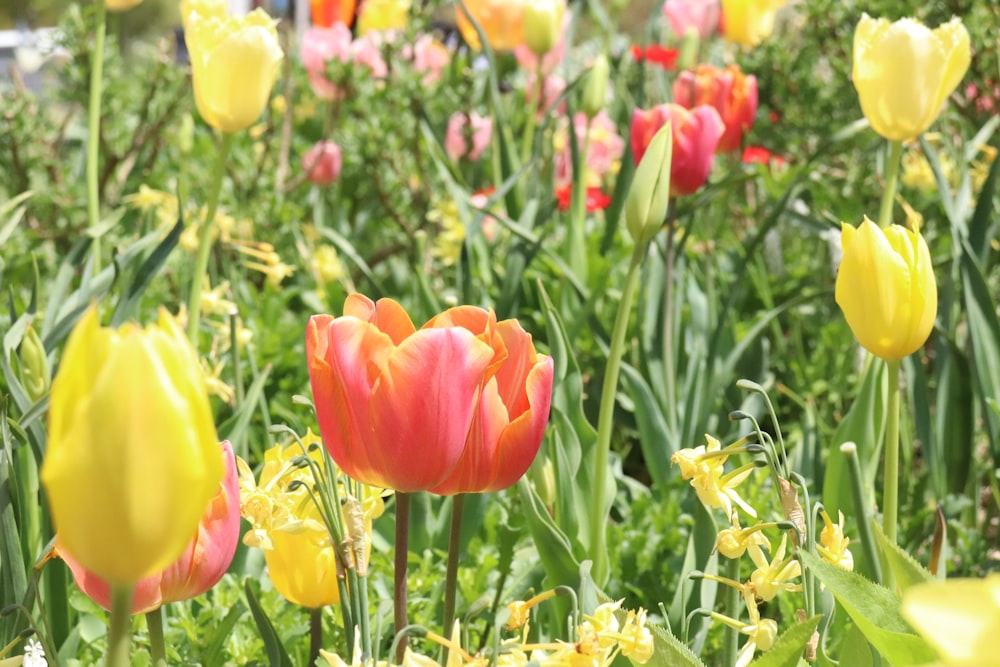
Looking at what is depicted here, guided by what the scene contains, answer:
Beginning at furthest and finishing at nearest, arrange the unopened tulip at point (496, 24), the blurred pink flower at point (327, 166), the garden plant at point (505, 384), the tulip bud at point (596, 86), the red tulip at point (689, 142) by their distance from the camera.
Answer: the blurred pink flower at point (327, 166) < the unopened tulip at point (496, 24) < the tulip bud at point (596, 86) < the red tulip at point (689, 142) < the garden plant at point (505, 384)

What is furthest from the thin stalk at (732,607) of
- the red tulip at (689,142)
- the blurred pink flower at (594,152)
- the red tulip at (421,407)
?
the blurred pink flower at (594,152)

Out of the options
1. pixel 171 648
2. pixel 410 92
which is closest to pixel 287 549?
pixel 171 648

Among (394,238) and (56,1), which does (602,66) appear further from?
(56,1)

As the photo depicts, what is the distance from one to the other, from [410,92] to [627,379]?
118 centimetres

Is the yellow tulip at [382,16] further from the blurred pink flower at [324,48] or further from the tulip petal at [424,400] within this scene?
the tulip petal at [424,400]

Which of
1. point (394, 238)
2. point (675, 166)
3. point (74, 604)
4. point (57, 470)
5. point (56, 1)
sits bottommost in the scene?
point (56, 1)

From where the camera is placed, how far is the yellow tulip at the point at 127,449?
1.28 feet

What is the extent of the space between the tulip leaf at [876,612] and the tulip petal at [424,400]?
231 millimetres

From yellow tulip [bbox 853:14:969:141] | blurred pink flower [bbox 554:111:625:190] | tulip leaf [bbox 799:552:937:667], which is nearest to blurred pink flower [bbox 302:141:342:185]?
blurred pink flower [bbox 554:111:625:190]

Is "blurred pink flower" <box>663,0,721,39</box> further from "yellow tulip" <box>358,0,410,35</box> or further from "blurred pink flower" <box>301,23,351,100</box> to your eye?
"blurred pink flower" <box>301,23,351,100</box>

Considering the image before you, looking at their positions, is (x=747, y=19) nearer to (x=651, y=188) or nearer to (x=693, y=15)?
(x=693, y=15)

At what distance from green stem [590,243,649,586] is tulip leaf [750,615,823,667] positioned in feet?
1.10

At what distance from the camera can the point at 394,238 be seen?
2.87 metres

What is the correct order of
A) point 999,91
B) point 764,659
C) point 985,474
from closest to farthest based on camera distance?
point 764,659 < point 985,474 < point 999,91
